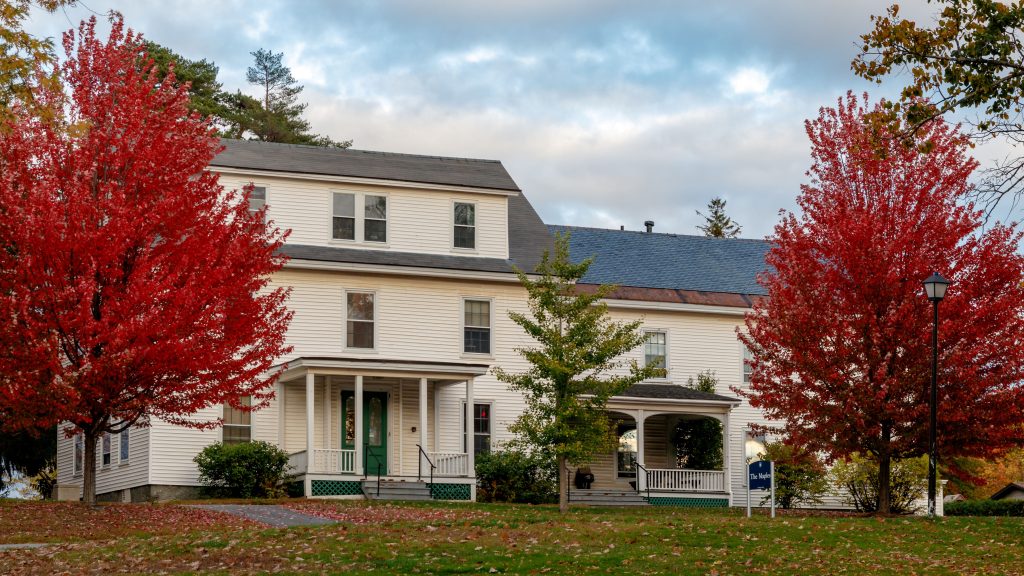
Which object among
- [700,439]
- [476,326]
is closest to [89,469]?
[476,326]

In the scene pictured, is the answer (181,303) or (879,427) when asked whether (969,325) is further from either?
(181,303)

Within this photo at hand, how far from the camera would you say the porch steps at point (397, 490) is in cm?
2898

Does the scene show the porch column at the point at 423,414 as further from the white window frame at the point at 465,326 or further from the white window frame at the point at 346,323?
the white window frame at the point at 465,326

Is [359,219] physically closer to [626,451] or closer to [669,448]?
[626,451]

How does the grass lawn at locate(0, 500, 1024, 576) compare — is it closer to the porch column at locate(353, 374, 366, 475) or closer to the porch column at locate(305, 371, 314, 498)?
the porch column at locate(305, 371, 314, 498)

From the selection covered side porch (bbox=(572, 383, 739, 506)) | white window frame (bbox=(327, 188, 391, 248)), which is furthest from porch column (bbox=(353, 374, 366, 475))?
covered side porch (bbox=(572, 383, 739, 506))

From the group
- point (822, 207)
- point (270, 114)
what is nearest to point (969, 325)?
point (822, 207)

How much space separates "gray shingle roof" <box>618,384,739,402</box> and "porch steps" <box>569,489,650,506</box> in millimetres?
2574

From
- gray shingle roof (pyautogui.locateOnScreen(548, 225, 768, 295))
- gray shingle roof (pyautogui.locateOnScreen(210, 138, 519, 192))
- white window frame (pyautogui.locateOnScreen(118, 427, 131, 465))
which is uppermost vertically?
gray shingle roof (pyautogui.locateOnScreen(210, 138, 519, 192))

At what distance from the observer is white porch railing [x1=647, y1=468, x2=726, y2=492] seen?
3366 cm

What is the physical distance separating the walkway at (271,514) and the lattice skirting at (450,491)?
5635 millimetres

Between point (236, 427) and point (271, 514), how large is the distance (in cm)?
826

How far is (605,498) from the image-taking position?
32.2 meters

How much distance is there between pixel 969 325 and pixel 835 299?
2.45m
